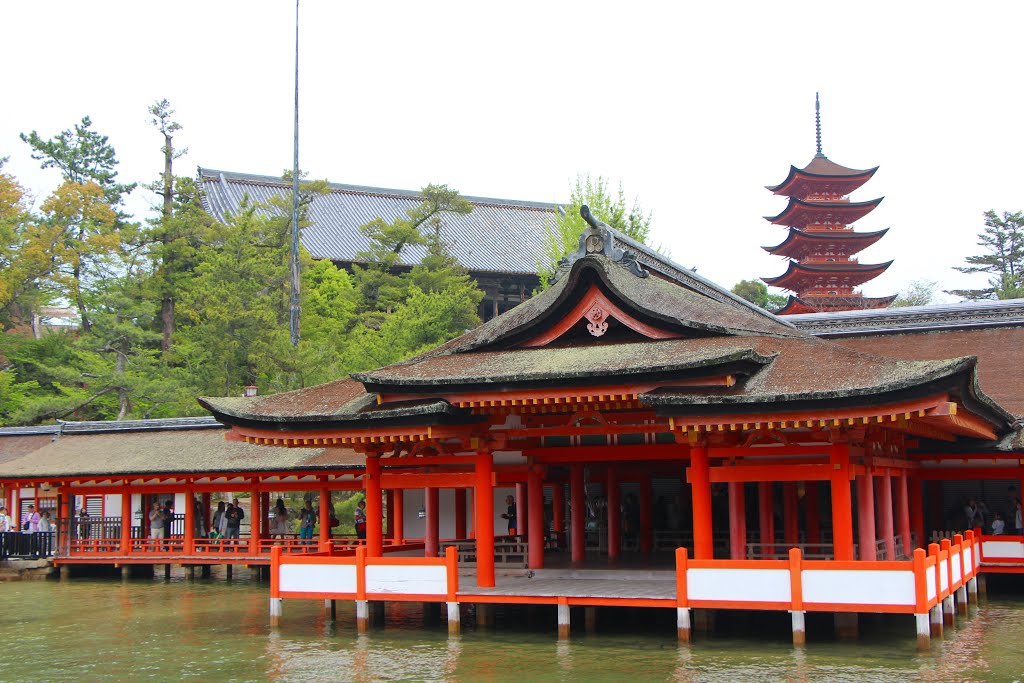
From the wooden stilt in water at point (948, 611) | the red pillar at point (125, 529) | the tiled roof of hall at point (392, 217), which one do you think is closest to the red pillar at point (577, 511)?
the wooden stilt in water at point (948, 611)

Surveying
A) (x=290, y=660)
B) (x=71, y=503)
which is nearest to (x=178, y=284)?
(x=71, y=503)

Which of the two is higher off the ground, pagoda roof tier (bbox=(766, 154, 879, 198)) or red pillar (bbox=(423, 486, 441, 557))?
pagoda roof tier (bbox=(766, 154, 879, 198))

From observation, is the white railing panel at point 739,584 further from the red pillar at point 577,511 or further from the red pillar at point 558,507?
the red pillar at point 558,507

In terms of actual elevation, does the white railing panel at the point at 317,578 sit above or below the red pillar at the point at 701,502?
below

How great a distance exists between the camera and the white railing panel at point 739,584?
1634 cm

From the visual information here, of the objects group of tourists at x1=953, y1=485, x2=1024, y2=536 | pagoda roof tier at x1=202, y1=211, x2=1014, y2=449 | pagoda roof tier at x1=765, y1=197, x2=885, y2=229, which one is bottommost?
group of tourists at x1=953, y1=485, x2=1024, y2=536

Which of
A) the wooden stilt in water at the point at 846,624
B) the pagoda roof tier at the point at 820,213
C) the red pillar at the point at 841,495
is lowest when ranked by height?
the wooden stilt in water at the point at 846,624

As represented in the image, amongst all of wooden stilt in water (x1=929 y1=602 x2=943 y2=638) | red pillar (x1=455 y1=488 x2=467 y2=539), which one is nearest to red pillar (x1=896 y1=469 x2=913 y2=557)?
wooden stilt in water (x1=929 y1=602 x2=943 y2=638)

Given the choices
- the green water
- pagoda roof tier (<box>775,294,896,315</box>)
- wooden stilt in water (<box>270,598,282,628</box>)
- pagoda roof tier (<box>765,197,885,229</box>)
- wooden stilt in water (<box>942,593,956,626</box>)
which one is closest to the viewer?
the green water

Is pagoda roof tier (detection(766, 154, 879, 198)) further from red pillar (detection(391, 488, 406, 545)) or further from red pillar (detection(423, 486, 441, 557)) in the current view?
red pillar (detection(423, 486, 441, 557))

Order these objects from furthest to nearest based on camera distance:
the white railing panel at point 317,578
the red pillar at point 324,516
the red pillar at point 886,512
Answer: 1. the red pillar at point 324,516
2. the red pillar at point 886,512
3. the white railing panel at point 317,578

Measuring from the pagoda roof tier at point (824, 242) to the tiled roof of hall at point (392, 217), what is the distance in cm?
1138

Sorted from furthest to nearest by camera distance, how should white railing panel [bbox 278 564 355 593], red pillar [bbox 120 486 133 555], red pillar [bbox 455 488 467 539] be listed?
1. red pillar [bbox 120 486 133 555]
2. red pillar [bbox 455 488 467 539]
3. white railing panel [bbox 278 564 355 593]

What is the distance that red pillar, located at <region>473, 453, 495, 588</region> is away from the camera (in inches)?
754
